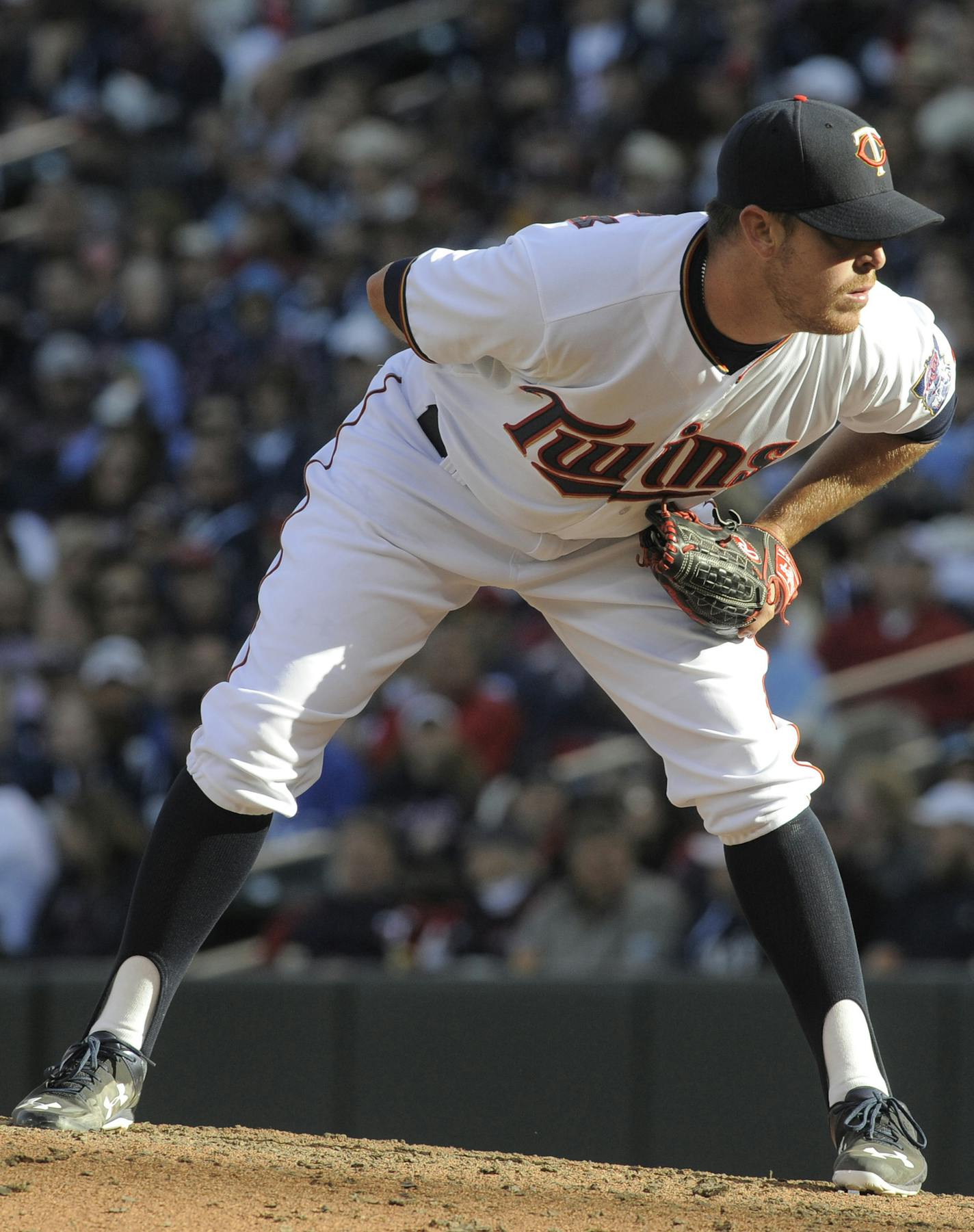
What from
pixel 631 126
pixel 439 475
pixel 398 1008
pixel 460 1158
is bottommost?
pixel 398 1008

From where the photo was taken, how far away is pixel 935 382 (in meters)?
2.74

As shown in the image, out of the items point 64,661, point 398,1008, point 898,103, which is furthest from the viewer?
point 898,103

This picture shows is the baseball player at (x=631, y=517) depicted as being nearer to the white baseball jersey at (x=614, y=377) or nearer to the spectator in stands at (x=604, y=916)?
the white baseball jersey at (x=614, y=377)

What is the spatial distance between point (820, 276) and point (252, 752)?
1.12 metres

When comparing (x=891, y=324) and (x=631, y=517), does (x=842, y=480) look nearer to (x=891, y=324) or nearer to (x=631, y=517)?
(x=891, y=324)

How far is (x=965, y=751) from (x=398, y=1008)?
6.35ft

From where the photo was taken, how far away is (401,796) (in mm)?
5801

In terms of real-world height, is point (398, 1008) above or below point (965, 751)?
below

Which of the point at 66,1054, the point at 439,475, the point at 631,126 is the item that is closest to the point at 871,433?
the point at 439,475

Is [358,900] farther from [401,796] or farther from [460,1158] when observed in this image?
[460,1158]

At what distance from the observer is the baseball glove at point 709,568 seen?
2582 mm

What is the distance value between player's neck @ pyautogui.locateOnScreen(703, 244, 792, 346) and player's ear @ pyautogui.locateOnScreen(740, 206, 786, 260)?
0.07ft

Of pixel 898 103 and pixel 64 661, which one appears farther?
pixel 898 103

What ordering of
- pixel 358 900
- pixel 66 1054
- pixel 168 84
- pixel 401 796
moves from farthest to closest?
Answer: pixel 168 84 < pixel 401 796 < pixel 358 900 < pixel 66 1054
